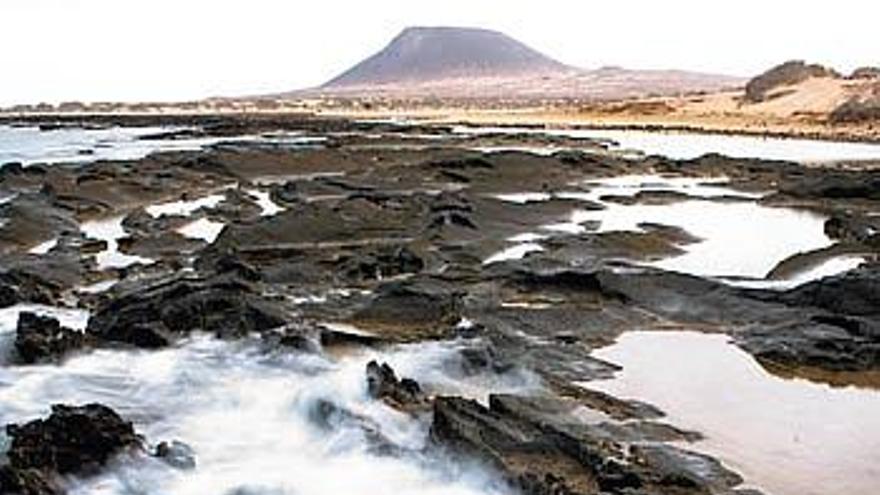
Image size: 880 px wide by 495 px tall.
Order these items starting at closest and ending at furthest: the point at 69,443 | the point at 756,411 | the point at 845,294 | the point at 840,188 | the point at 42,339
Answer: the point at 69,443
the point at 756,411
the point at 42,339
the point at 845,294
the point at 840,188

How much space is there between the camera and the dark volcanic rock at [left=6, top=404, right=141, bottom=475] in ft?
27.4

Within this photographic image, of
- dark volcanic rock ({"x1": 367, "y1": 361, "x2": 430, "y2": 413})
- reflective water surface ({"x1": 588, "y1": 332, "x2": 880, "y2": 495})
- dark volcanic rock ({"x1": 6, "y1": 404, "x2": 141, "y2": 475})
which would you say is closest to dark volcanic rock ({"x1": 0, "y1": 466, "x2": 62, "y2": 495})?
dark volcanic rock ({"x1": 6, "y1": 404, "x2": 141, "y2": 475})

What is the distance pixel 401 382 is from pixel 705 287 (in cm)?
592

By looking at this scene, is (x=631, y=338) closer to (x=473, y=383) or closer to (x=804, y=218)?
(x=473, y=383)

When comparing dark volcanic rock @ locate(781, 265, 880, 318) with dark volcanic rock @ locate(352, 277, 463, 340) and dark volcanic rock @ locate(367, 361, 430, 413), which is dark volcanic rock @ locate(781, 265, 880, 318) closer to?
dark volcanic rock @ locate(352, 277, 463, 340)

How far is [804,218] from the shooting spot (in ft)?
80.1

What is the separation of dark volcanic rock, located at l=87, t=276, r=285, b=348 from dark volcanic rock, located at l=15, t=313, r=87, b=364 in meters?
0.44

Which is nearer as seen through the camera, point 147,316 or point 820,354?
point 820,354

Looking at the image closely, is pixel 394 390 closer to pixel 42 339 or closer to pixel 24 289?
pixel 42 339

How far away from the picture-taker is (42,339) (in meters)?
12.0

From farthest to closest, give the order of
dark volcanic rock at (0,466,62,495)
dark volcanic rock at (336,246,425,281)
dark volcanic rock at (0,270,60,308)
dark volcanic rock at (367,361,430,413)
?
dark volcanic rock at (336,246,425,281) < dark volcanic rock at (0,270,60,308) < dark volcanic rock at (367,361,430,413) < dark volcanic rock at (0,466,62,495)

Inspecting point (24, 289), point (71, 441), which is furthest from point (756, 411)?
point (24, 289)

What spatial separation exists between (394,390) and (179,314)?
3701mm

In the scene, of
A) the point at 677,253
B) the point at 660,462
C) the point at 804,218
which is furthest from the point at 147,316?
the point at 804,218
